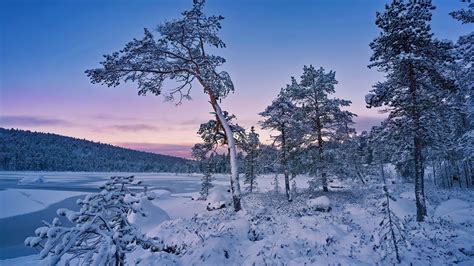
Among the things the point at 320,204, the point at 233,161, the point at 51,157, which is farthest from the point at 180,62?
the point at 51,157

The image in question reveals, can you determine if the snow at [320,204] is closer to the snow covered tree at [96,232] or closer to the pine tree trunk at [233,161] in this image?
the pine tree trunk at [233,161]

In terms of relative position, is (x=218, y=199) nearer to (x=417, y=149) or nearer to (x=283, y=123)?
(x=283, y=123)

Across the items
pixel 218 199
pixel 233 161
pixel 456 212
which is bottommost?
pixel 218 199

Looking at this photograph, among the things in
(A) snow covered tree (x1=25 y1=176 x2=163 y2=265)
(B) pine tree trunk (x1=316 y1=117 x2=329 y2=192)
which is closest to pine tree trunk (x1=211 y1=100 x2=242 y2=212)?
(A) snow covered tree (x1=25 y1=176 x2=163 y2=265)

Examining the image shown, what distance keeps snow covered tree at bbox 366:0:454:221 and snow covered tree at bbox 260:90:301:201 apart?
11.3m

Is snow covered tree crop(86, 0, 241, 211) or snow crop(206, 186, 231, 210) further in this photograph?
snow crop(206, 186, 231, 210)

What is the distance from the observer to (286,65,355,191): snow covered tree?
85.1 ft

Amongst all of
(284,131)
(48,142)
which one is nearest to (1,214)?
(284,131)

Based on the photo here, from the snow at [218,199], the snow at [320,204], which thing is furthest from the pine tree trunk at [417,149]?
the snow at [218,199]

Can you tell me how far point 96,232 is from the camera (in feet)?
15.5

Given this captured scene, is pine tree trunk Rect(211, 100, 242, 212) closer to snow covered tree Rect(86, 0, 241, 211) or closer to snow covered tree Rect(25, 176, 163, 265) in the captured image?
snow covered tree Rect(86, 0, 241, 211)

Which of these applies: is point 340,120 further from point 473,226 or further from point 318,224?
point 318,224

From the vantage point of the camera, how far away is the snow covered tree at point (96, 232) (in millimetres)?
4230

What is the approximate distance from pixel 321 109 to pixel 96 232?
78.6ft
